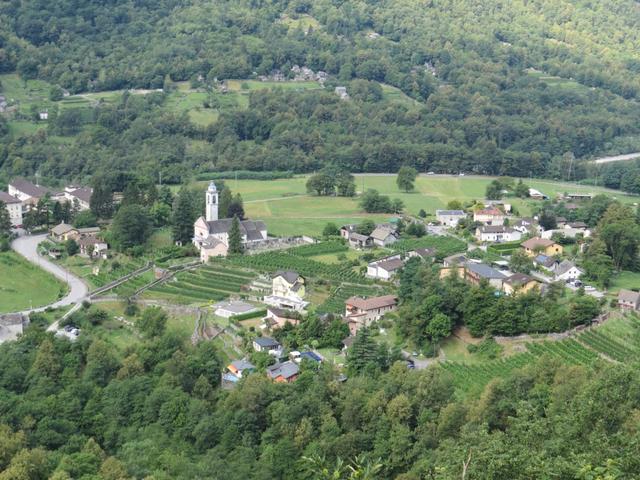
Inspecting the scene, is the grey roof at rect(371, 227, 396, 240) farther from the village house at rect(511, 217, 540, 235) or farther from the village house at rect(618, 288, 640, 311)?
the village house at rect(618, 288, 640, 311)

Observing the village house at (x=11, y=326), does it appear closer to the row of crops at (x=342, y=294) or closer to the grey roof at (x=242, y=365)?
the grey roof at (x=242, y=365)

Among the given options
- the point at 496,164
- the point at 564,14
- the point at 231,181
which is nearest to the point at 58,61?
the point at 231,181

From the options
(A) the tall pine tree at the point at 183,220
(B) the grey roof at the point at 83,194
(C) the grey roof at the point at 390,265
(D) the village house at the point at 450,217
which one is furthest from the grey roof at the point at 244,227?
(B) the grey roof at the point at 83,194

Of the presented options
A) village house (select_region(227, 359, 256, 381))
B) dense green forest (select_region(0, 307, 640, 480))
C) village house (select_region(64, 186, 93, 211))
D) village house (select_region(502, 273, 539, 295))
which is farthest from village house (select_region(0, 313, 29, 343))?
village house (select_region(502, 273, 539, 295))

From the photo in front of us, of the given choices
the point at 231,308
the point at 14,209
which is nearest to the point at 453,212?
the point at 231,308

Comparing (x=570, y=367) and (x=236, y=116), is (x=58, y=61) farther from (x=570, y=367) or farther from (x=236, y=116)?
(x=570, y=367)

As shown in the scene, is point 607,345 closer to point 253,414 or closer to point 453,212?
point 253,414
